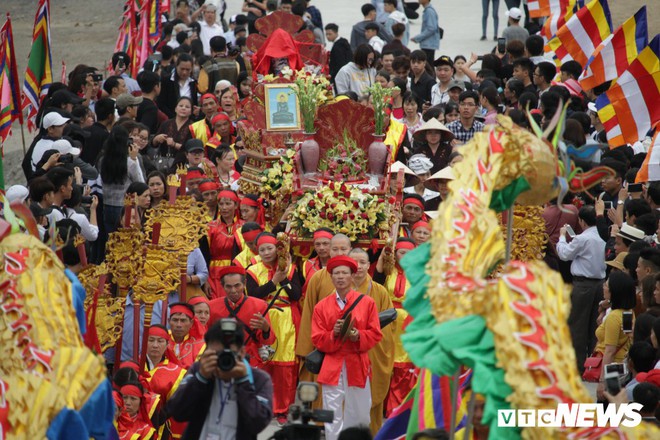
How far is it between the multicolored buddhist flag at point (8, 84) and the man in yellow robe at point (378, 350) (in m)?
4.70

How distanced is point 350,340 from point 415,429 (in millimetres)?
3345

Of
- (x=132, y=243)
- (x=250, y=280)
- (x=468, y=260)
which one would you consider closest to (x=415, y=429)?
(x=468, y=260)

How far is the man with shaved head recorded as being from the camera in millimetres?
10781

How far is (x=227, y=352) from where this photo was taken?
22.1 feet

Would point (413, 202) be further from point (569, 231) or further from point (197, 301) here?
point (197, 301)

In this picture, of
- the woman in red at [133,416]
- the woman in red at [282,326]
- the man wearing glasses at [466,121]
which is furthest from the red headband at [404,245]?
the man wearing glasses at [466,121]

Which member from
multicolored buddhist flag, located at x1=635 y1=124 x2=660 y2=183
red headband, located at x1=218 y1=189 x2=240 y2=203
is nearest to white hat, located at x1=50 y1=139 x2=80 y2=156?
red headband, located at x1=218 y1=189 x2=240 y2=203

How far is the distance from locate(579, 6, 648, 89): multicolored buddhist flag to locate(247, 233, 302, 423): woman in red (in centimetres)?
409

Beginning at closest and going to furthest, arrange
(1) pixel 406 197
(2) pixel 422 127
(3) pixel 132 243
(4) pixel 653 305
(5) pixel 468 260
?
(5) pixel 468 260 → (4) pixel 653 305 → (3) pixel 132 243 → (1) pixel 406 197 → (2) pixel 422 127

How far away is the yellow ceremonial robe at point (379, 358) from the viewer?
1088cm

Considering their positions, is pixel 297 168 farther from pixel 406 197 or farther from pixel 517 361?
pixel 517 361

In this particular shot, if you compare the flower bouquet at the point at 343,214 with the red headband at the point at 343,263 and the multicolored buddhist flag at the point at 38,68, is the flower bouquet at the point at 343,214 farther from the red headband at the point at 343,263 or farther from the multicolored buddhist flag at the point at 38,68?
the multicolored buddhist flag at the point at 38,68

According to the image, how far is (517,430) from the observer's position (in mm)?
5121

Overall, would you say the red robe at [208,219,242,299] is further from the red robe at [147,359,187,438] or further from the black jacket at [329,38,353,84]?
the black jacket at [329,38,353,84]
